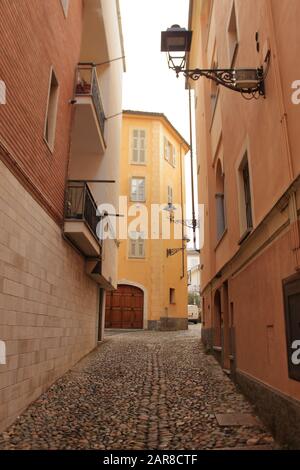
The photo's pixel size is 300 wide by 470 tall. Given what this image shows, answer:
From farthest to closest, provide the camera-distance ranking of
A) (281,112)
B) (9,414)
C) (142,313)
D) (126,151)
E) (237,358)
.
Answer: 1. (126,151)
2. (142,313)
3. (237,358)
4. (9,414)
5. (281,112)

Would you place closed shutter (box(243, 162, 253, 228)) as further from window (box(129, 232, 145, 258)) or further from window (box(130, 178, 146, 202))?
window (box(130, 178, 146, 202))

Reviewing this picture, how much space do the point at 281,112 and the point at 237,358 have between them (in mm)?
4335

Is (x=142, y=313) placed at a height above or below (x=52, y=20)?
below

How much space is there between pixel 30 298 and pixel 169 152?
2400 centimetres

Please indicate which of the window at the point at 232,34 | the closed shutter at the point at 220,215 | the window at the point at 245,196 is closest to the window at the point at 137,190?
the closed shutter at the point at 220,215

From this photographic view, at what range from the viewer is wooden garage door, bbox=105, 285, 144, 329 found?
24.0m

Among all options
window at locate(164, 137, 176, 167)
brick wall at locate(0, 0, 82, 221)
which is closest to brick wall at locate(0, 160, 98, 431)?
brick wall at locate(0, 0, 82, 221)

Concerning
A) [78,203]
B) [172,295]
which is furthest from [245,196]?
[172,295]

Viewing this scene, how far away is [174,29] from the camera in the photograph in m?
5.81

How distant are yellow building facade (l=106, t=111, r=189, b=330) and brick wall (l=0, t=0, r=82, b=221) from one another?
55.6 ft

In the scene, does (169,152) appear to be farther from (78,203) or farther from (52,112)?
(52,112)

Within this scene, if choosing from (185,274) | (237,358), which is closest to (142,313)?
(185,274)

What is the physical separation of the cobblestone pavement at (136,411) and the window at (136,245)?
15888 millimetres

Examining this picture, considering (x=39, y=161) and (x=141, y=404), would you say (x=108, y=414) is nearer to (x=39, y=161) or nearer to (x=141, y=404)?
(x=141, y=404)
